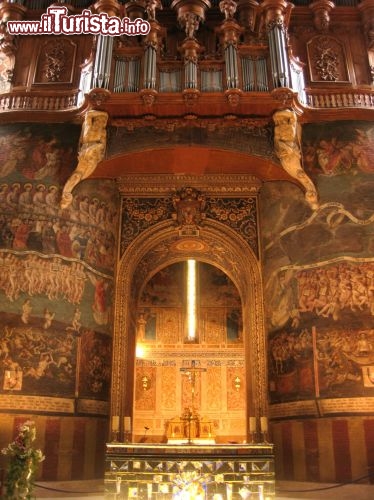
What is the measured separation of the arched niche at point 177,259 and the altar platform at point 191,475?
3.99 metres

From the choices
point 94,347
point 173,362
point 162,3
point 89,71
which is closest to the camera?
point 94,347

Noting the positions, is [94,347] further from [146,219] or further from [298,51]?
[298,51]

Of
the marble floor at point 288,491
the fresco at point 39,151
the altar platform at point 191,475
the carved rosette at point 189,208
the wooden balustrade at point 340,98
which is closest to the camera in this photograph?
the altar platform at point 191,475

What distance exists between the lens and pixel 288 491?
36.2ft

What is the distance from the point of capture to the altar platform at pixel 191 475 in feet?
Result: 26.9

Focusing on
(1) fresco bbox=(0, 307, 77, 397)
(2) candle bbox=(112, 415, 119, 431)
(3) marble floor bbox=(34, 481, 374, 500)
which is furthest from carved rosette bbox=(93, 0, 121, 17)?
(3) marble floor bbox=(34, 481, 374, 500)

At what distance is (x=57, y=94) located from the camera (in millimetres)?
13727

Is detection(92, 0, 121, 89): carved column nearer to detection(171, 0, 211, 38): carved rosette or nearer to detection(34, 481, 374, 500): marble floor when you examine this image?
detection(171, 0, 211, 38): carved rosette

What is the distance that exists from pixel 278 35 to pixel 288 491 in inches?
432

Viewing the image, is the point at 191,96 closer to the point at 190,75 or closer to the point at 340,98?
the point at 190,75

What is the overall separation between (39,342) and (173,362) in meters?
8.37

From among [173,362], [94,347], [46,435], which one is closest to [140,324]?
[173,362]

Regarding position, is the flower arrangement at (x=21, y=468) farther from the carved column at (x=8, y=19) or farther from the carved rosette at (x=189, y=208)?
the carved column at (x=8, y=19)

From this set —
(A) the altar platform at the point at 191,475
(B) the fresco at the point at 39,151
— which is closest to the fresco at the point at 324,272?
(A) the altar platform at the point at 191,475
